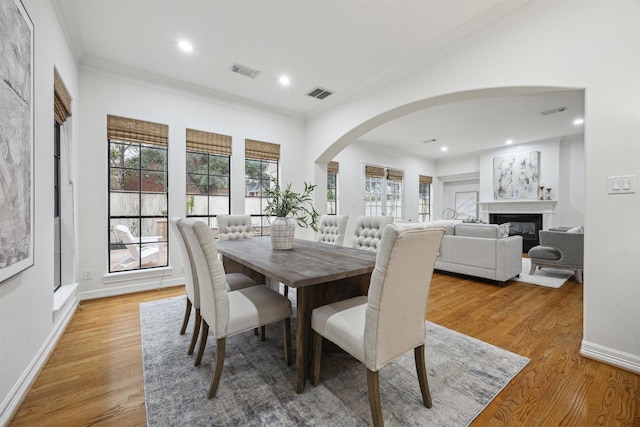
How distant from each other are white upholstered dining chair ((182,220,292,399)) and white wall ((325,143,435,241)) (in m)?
4.38

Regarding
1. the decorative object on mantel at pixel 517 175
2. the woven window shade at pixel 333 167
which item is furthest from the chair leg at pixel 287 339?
the decorative object on mantel at pixel 517 175

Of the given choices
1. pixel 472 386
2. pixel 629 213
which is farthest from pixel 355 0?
pixel 472 386

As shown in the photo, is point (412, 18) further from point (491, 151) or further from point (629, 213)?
point (491, 151)

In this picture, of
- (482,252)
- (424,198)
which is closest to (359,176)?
(424,198)

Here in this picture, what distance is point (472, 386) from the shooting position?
5.32 feet

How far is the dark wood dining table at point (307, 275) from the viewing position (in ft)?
4.85

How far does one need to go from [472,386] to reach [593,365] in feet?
3.26

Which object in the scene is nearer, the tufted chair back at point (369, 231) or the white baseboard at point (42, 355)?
the white baseboard at point (42, 355)

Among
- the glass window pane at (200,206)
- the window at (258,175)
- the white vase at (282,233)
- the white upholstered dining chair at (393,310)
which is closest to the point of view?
the white upholstered dining chair at (393,310)

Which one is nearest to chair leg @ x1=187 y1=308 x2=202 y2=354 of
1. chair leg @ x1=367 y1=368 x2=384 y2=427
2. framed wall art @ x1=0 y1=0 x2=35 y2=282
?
framed wall art @ x1=0 y1=0 x2=35 y2=282

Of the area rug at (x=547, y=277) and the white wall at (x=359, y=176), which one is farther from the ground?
the white wall at (x=359, y=176)

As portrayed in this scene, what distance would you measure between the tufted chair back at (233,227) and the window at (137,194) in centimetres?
101

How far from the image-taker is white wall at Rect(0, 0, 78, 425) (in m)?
1.38

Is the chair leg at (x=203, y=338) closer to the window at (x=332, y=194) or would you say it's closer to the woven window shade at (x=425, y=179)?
the window at (x=332, y=194)
